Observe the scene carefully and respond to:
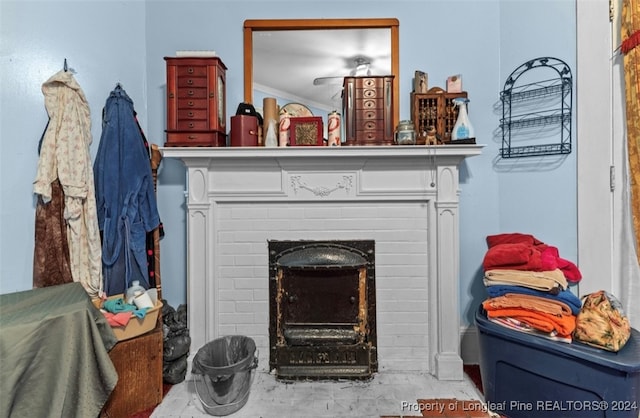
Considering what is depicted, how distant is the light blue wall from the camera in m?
1.89

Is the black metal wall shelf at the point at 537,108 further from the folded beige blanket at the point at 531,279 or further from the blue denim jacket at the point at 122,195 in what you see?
the blue denim jacket at the point at 122,195

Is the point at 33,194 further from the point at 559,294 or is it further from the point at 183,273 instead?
the point at 559,294

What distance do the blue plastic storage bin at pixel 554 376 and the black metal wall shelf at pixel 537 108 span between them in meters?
1.05

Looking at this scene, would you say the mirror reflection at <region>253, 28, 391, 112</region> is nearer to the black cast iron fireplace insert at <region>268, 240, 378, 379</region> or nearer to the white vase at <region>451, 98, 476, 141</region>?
the white vase at <region>451, 98, 476, 141</region>

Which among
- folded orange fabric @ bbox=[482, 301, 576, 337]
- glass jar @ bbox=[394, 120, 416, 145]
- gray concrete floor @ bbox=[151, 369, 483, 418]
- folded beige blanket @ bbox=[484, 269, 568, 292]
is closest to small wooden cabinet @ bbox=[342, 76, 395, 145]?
glass jar @ bbox=[394, 120, 416, 145]

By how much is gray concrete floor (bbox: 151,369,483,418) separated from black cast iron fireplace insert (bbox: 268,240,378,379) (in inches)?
3.9

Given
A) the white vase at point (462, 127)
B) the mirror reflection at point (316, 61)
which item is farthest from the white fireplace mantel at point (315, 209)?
the mirror reflection at point (316, 61)

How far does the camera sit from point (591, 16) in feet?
5.60

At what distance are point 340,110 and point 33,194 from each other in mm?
1710

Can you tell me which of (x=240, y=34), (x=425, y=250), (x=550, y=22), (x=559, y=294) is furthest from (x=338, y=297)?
(x=550, y=22)

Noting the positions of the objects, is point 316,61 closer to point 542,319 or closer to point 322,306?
point 322,306

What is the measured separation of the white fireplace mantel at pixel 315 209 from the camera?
1918 mm

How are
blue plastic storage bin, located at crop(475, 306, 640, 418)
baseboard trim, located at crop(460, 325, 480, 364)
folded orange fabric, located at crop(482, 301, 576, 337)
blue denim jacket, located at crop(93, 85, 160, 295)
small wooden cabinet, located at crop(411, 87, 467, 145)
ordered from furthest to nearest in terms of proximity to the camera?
baseboard trim, located at crop(460, 325, 480, 364) → small wooden cabinet, located at crop(411, 87, 467, 145) → blue denim jacket, located at crop(93, 85, 160, 295) → folded orange fabric, located at crop(482, 301, 576, 337) → blue plastic storage bin, located at crop(475, 306, 640, 418)

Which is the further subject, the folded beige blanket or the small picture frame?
the small picture frame
